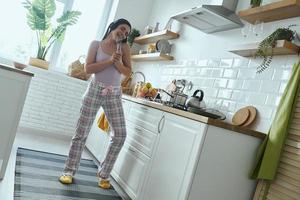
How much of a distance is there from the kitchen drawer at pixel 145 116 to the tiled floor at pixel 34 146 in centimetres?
64

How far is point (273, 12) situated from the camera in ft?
7.62

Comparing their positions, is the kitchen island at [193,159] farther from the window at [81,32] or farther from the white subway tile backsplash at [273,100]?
the window at [81,32]

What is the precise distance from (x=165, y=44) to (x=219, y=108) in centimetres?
132

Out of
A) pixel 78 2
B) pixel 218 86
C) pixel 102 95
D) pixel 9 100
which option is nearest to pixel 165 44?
pixel 218 86

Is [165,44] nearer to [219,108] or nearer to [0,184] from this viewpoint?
[219,108]

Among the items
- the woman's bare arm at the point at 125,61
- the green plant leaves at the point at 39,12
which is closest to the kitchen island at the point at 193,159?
the woman's bare arm at the point at 125,61

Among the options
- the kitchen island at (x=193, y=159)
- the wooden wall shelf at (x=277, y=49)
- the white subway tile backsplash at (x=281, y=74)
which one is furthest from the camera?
the white subway tile backsplash at (x=281, y=74)

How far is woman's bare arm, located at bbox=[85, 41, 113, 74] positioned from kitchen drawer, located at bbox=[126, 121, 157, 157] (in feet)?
1.99

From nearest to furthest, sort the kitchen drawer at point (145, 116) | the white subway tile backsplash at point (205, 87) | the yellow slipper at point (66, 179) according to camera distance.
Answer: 1. the white subway tile backsplash at point (205, 87)
2. the kitchen drawer at point (145, 116)
3. the yellow slipper at point (66, 179)

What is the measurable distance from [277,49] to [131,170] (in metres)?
1.48

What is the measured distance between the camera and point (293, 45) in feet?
7.01

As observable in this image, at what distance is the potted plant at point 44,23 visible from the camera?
13.7 ft

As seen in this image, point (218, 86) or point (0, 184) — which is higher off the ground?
point (218, 86)

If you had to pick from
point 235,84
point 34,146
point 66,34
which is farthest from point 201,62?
point 66,34
